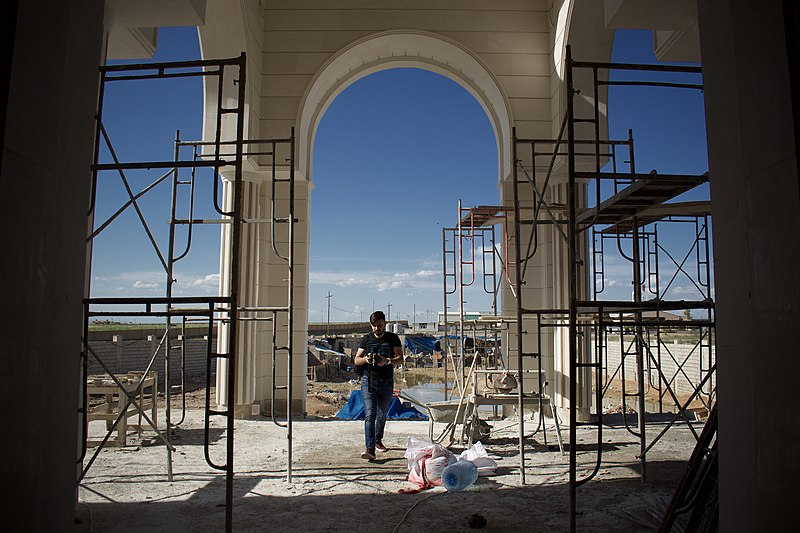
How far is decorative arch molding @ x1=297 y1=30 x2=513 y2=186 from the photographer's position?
9234 millimetres

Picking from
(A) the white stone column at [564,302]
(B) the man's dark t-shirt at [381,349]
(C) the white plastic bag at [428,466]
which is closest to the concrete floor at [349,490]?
(C) the white plastic bag at [428,466]

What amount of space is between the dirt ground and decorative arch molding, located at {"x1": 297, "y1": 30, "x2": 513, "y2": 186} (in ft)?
14.5

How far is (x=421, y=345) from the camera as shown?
109 ft

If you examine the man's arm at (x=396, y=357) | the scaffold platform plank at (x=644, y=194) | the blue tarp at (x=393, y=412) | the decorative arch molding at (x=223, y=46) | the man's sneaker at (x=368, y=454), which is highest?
the decorative arch molding at (x=223, y=46)

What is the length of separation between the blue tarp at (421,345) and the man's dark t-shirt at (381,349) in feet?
88.4

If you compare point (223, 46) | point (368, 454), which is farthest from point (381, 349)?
point (223, 46)

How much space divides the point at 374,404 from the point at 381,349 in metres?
0.59

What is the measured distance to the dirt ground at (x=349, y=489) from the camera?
415 centimetres

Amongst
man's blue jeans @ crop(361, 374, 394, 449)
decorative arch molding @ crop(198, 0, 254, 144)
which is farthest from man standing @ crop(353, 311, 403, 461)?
decorative arch molding @ crop(198, 0, 254, 144)

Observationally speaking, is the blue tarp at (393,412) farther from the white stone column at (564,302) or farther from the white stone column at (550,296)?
the white stone column at (564,302)

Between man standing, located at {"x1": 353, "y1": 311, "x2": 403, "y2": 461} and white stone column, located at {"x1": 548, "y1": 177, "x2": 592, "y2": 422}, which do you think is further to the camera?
white stone column, located at {"x1": 548, "y1": 177, "x2": 592, "y2": 422}

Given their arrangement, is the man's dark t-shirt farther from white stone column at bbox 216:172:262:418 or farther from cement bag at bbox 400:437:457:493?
white stone column at bbox 216:172:262:418
